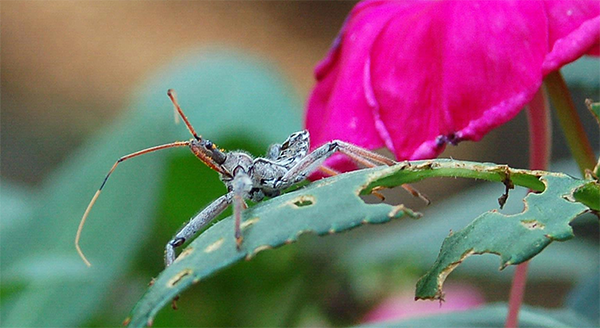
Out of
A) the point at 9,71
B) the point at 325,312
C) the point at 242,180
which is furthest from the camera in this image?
the point at 9,71

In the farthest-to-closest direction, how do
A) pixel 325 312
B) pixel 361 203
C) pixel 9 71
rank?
pixel 9 71, pixel 325 312, pixel 361 203

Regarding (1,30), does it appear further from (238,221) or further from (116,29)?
(238,221)

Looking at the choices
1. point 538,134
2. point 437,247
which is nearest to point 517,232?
point 538,134

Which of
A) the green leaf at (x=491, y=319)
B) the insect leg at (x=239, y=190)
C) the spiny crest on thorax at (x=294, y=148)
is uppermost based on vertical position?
the insect leg at (x=239, y=190)

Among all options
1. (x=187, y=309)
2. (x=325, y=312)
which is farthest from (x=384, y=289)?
(x=187, y=309)

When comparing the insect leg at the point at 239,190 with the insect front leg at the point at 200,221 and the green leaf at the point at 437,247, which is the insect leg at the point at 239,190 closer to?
the insect front leg at the point at 200,221

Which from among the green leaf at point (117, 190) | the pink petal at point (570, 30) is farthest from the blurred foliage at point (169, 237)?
the pink petal at point (570, 30)

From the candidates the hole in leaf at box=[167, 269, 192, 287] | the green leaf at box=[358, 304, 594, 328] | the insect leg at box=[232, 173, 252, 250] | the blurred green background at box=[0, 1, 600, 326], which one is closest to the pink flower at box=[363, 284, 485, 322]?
the blurred green background at box=[0, 1, 600, 326]
